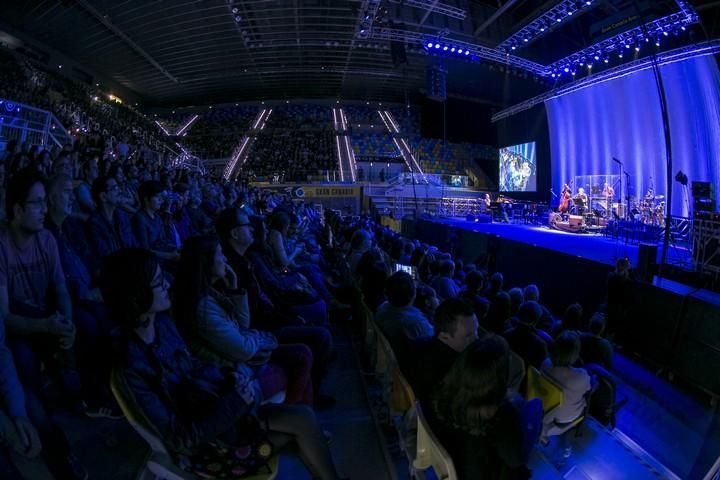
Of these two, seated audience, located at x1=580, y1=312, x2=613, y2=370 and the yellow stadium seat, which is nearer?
the yellow stadium seat

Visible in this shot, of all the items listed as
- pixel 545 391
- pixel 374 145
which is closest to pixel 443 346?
pixel 545 391

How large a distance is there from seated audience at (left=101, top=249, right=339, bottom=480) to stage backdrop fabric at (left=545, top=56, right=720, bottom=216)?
12.8 meters

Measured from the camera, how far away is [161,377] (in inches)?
48.0

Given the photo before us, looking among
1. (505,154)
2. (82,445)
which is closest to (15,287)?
(82,445)

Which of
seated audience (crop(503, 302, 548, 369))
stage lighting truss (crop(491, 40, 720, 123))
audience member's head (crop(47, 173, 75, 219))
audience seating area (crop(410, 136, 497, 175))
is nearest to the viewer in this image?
audience member's head (crop(47, 173, 75, 219))

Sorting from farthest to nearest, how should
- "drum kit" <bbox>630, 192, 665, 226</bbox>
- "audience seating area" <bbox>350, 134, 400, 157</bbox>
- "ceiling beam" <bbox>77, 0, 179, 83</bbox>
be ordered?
1. "audience seating area" <bbox>350, 134, 400, 157</bbox>
2. "ceiling beam" <bbox>77, 0, 179, 83</bbox>
3. "drum kit" <bbox>630, 192, 665, 226</bbox>

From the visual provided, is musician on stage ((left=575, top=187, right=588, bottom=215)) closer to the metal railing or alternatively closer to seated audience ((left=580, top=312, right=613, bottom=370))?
seated audience ((left=580, top=312, right=613, bottom=370))

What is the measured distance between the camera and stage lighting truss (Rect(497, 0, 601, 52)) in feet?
33.6

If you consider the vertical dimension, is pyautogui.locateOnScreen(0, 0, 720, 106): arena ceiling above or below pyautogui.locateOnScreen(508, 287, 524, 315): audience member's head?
above

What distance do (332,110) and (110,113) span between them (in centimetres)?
1366

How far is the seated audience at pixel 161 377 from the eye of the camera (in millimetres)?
1165

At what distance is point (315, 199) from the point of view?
19.5 m

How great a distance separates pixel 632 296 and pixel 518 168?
14889 millimetres

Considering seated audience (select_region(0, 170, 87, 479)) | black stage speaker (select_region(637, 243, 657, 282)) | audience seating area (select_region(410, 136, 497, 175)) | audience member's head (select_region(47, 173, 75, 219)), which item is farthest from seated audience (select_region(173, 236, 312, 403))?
audience seating area (select_region(410, 136, 497, 175))
